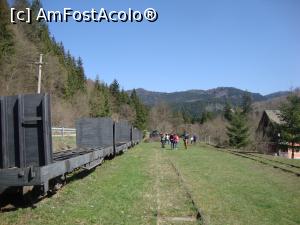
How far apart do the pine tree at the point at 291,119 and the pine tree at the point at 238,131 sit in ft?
58.1

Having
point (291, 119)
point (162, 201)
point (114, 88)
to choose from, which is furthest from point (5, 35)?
point (114, 88)

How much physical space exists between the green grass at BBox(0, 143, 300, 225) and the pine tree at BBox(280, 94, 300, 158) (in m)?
33.4

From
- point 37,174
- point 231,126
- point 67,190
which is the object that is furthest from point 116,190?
point 231,126

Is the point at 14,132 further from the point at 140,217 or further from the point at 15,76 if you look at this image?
the point at 15,76

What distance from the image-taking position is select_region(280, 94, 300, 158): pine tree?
48.1 metres

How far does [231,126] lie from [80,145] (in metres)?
50.4

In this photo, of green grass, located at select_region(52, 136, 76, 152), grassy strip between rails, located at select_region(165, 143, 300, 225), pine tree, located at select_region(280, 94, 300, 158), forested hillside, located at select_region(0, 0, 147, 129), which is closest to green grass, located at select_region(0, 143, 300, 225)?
grassy strip between rails, located at select_region(165, 143, 300, 225)

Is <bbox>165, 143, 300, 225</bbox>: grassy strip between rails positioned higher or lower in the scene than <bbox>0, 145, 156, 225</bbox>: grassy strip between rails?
lower

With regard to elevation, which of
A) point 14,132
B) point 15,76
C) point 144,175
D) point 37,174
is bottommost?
point 144,175

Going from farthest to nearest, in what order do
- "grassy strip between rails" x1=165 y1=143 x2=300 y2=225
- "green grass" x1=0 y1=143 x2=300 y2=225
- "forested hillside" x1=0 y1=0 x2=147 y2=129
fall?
"forested hillside" x1=0 y1=0 x2=147 y2=129, "grassy strip between rails" x1=165 y1=143 x2=300 y2=225, "green grass" x1=0 y1=143 x2=300 y2=225

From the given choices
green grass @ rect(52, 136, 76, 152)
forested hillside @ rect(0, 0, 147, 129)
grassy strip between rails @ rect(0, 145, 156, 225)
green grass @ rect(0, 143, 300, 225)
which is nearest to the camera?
grassy strip between rails @ rect(0, 145, 156, 225)

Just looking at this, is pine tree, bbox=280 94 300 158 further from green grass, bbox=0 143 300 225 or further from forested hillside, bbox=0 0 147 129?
green grass, bbox=0 143 300 225

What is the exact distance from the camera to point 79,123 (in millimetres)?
21484

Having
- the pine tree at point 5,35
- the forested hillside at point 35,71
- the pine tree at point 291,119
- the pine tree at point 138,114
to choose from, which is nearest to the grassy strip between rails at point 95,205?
the forested hillside at point 35,71
